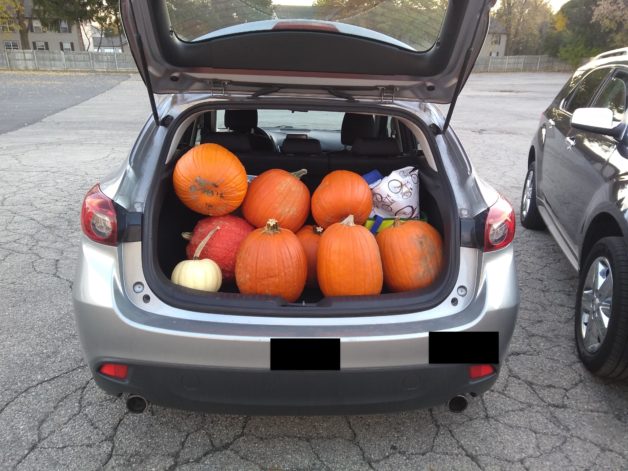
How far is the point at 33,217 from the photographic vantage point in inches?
202

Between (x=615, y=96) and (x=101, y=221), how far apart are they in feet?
11.4

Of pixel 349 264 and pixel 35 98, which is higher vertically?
pixel 349 264

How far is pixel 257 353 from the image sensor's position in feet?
5.91

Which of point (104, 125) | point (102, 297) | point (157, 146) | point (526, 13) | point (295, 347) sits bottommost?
point (104, 125)

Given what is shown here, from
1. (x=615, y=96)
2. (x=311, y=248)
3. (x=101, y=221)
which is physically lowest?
(x=311, y=248)

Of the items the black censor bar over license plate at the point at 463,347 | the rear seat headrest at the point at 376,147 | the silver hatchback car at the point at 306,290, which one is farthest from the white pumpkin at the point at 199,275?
the rear seat headrest at the point at 376,147

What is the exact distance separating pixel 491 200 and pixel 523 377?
3.89 ft

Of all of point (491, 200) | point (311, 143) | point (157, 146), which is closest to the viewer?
point (491, 200)

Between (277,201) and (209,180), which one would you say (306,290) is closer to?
(277,201)

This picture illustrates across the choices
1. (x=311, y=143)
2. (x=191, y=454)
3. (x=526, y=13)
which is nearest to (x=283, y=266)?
(x=191, y=454)

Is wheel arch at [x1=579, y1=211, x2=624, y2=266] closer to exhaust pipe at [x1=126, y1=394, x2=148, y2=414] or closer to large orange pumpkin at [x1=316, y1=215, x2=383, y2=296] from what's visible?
large orange pumpkin at [x1=316, y1=215, x2=383, y2=296]

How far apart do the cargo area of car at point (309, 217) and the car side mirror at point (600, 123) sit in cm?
100

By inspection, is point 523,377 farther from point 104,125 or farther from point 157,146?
point 104,125

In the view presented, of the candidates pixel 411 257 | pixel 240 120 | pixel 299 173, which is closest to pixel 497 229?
pixel 411 257
